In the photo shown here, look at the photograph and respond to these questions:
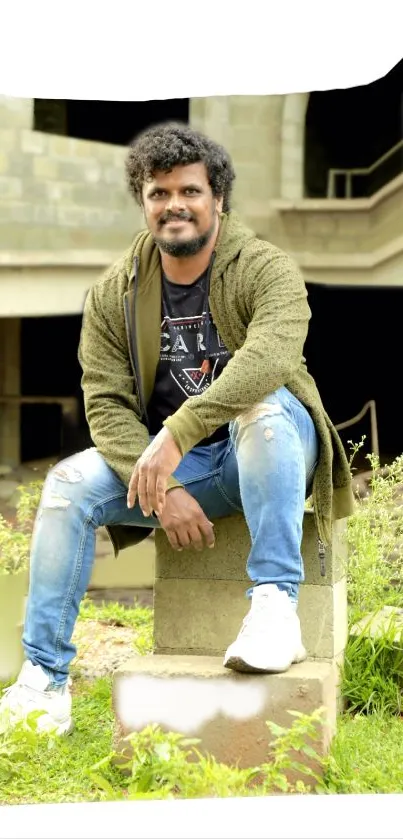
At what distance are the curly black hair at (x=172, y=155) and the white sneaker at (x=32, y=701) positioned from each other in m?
0.85

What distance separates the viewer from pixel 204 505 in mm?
2021

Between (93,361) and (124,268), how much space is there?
18 cm

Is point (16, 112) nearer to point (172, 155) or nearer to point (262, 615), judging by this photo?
point (172, 155)

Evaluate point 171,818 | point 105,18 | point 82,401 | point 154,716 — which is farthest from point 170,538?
point 105,18

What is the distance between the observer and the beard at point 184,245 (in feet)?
6.48

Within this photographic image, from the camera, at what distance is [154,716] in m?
1.77

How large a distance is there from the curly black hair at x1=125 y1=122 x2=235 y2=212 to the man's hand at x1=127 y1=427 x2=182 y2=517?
0.47m

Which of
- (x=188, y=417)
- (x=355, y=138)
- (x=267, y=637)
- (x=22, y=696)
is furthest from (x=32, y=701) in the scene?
(x=355, y=138)

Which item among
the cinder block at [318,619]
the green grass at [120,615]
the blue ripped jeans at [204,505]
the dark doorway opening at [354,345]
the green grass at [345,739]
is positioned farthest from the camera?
the green grass at [120,615]

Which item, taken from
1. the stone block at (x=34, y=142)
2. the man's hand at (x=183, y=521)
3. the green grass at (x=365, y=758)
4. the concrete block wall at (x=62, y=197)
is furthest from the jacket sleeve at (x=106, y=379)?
the green grass at (x=365, y=758)

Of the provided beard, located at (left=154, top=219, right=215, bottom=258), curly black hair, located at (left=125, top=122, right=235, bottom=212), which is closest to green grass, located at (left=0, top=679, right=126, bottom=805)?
beard, located at (left=154, top=219, right=215, bottom=258)

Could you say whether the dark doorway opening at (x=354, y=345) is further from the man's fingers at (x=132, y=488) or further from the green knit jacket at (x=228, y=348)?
the man's fingers at (x=132, y=488)

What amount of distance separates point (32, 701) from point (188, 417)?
1.82 feet

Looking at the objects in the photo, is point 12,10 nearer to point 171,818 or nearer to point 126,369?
point 126,369
